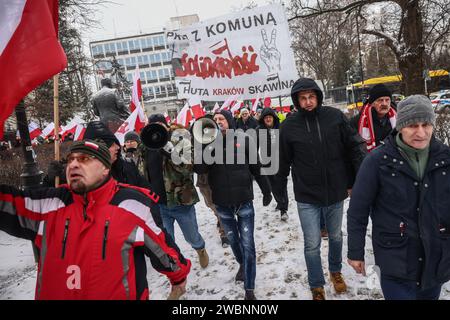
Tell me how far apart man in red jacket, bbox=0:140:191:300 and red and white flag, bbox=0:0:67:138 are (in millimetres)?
549

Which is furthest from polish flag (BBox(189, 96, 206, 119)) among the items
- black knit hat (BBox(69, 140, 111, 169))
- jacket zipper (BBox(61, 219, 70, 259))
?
jacket zipper (BBox(61, 219, 70, 259))

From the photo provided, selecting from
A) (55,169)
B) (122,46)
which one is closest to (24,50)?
(55,169)

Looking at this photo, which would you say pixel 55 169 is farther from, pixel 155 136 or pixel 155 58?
pixel 155 58

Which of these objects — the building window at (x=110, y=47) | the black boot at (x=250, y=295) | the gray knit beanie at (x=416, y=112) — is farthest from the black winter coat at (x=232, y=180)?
the building window at (x=110, y=47)

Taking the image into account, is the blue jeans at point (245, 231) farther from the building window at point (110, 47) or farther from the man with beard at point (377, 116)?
the building window at point (110, 47)

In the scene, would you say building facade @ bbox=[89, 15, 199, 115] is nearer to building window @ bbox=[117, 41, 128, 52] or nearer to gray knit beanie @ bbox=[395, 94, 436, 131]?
building window @ bbox=[117, 41, 128, 52]

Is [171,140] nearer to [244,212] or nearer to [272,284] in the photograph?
[244,212]

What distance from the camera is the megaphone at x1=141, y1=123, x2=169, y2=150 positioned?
3.23 metres

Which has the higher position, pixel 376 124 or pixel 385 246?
pixel 376 124

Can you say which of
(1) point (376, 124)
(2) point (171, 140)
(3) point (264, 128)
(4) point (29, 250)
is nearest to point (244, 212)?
(2) point (171, 140)

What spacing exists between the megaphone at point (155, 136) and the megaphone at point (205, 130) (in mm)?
316

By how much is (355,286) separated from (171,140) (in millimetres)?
2472

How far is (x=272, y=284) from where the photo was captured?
346 centimetres

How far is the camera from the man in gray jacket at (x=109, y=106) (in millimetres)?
5500
